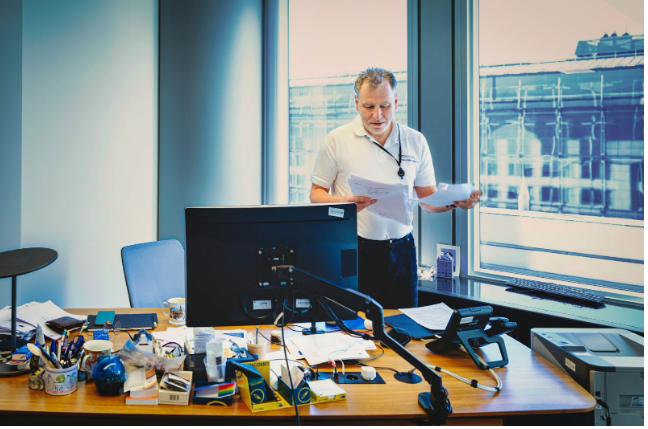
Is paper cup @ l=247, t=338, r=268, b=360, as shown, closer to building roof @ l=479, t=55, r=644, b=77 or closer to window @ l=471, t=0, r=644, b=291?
window @ l=471, t=0, r=644, b=291

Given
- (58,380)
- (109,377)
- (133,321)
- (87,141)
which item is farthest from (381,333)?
(87,141)

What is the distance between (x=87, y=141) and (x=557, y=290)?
107 inches

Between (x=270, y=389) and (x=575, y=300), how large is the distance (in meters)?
1.88

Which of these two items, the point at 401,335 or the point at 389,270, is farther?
the point at 389,270

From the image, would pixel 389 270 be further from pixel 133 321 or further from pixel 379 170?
pixel 133 321

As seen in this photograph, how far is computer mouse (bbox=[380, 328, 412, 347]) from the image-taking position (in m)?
1.78

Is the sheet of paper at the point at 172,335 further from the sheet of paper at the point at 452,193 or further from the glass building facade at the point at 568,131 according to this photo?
the glass building facade at the point at 568,131

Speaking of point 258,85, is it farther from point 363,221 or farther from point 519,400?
point 519,400

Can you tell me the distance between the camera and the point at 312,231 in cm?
152

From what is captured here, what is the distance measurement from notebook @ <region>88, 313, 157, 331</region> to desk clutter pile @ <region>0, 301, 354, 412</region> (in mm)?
291

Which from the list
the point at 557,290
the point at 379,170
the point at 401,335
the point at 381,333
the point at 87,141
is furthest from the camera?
the point at 87,141

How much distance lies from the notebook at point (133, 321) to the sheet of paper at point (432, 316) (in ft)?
3.42

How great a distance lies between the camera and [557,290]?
2.63m

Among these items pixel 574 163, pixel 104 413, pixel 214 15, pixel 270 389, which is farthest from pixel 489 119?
pixel 104 413
